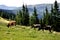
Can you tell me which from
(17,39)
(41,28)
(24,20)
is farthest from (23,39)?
(24,20)

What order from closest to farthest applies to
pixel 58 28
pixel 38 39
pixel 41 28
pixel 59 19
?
1. pixel 38 39
2. pixel 41 28
3. pixel 58 28
4. pixel 59 19

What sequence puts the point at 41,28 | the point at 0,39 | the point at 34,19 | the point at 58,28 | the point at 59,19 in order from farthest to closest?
the point at 34,19, the point at 59,19, the point at 58,28, the point at 41,28, the point at 0,39

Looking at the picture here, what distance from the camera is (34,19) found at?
157375 millimetres

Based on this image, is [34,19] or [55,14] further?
[34,19]

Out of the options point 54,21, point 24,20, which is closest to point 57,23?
point 54,21

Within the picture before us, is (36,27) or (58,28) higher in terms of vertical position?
(36,27)

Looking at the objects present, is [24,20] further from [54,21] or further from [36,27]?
[36,27]

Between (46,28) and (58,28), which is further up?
(46,28)

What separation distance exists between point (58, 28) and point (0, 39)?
275 ft

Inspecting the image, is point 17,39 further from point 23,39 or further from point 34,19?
point 34,19

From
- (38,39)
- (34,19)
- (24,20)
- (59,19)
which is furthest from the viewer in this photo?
(34,19)

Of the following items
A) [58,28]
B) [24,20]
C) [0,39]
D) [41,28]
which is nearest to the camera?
[0,39]

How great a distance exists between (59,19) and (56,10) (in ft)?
22.9

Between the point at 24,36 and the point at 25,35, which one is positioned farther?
the point at 25,35
